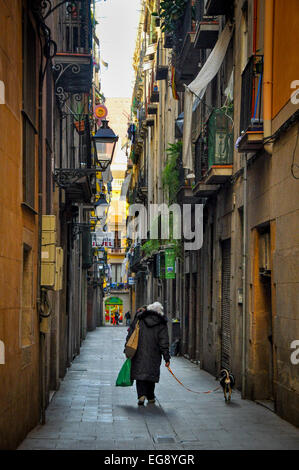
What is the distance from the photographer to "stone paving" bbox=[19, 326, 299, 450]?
999 cm

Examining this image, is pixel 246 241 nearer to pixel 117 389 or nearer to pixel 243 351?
pixel 243 351

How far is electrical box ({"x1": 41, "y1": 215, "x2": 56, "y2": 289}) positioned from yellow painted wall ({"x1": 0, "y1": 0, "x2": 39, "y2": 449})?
1.35 meters

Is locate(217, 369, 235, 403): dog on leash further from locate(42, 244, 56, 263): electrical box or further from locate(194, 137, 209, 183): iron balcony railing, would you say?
locate(194, 137, 209, 183): iron balcony railing

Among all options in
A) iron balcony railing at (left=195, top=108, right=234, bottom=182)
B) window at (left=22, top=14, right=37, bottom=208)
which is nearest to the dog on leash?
window at (left=22, top=14, right=37, bottom=208)

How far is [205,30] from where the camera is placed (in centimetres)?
1898

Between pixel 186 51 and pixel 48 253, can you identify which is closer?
pixel 48 253

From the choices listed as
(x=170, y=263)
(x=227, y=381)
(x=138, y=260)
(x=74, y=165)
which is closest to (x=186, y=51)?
(x=74, y=165)

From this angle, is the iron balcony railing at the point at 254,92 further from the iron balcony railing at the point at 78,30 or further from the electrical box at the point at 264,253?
the iron balcony railing at the point at 78,30

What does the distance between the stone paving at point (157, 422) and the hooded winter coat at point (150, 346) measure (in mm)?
544

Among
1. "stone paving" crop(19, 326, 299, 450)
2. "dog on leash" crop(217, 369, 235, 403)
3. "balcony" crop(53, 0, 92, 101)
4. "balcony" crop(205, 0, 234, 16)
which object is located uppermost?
"balcony" crop(205, 0, 234, 16)

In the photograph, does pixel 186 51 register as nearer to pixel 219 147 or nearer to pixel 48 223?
pixel 219 147

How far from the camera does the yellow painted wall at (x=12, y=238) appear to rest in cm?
844

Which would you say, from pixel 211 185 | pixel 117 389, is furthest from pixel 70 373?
pixel 211 185

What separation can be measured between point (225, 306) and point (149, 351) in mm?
4869
